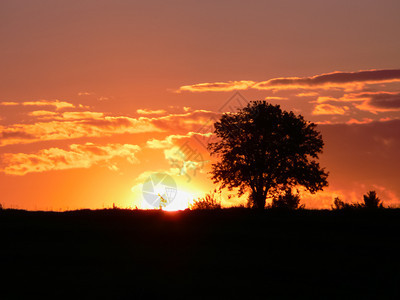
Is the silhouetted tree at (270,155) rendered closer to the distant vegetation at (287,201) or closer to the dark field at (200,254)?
the distant vegetation at (287,201)

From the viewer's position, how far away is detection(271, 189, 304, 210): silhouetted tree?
48294mm

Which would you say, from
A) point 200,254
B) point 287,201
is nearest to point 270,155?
point 287,201

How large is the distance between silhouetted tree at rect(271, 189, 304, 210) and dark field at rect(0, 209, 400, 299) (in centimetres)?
841

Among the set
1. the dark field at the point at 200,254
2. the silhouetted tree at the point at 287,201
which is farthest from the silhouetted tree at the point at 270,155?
the dark field at the point at 200,254

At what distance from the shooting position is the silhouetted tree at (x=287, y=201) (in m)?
48.3

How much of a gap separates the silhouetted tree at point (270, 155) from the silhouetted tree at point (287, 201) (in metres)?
1.15

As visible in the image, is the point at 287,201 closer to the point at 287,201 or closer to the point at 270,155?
the point at 287,201

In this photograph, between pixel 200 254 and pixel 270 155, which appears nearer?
pixel 200 254

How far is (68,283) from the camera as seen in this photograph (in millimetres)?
19500

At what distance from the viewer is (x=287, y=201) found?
67.3 m

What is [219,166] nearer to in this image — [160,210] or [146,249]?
[160,210]

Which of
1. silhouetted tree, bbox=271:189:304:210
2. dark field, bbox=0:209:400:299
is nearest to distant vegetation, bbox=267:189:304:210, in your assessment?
silhouetted tree, bbox=271:189:304:210

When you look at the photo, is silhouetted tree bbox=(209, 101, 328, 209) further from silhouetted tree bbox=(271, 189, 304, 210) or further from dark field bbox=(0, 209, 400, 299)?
dark field bbox=(0, 209, 400, 299)

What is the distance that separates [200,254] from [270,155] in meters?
32.1
